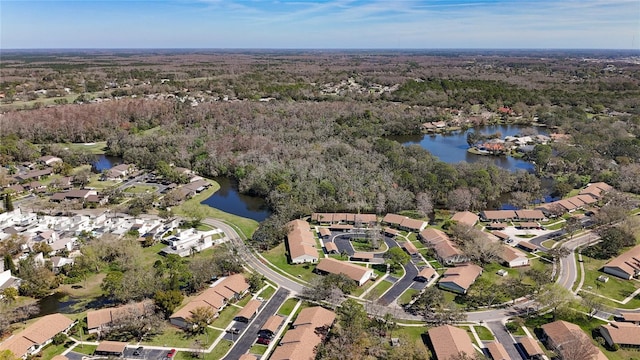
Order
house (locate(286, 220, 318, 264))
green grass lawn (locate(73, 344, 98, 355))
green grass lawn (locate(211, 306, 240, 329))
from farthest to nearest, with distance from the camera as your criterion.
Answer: house (locate(286, 220, 318, 264)) → green grass lawn (locate(211, 306, 240, 329)) → green grass lawn (locate(73, 344, 98, 355))

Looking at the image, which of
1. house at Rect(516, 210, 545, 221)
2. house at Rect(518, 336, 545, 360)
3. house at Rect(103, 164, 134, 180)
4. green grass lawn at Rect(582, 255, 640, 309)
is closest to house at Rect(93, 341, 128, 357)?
house at Rect(518, 336, 545, 360)

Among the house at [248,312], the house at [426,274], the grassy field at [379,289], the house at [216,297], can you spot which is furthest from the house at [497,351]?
the house at [216,297]

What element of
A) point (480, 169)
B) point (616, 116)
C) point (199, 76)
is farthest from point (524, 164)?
point (199, 76)

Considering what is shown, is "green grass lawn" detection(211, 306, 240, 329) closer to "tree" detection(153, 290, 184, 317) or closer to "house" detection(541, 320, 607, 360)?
"tree" detection(153, 290, 184, 317)

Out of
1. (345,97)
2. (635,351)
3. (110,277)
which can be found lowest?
(635,351)

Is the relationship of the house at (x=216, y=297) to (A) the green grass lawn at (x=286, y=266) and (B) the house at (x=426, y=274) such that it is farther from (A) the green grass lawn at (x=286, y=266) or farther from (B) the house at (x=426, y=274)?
(B) the house at (x=426, y=274)

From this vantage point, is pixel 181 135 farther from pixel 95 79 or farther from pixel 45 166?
pixel 95 79
